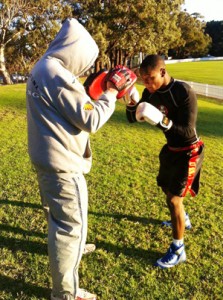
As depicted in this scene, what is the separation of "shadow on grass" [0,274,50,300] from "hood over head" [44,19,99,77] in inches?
64.5

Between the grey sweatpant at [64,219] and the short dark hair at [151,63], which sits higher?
the short dark hair at [151,63]

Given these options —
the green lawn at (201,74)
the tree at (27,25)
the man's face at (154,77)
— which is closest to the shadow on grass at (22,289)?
the man's face at (154,77)

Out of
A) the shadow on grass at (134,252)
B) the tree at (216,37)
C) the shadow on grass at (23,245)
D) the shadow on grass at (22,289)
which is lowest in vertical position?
the tree at (216,37)

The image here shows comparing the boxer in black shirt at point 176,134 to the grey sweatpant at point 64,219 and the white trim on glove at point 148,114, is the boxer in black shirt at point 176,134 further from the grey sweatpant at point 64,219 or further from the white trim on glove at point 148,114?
the grey sweatpant at point 64,219

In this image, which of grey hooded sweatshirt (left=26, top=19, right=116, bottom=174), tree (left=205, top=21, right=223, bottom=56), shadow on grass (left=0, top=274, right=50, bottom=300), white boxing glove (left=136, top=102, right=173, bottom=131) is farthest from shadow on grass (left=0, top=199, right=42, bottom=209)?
tree (left=205, top=21, right=223, bottom=56)

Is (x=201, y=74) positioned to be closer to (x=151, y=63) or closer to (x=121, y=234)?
(x=121, y=234)

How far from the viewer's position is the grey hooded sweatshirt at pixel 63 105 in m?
1.90

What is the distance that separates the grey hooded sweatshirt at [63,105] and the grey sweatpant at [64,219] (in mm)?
75

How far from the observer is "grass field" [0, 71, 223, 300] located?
2555mm

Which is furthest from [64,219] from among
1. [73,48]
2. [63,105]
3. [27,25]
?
[27,25]

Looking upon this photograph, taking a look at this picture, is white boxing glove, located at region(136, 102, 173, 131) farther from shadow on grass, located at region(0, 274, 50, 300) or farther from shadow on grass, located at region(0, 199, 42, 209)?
shadow on grass, located at region(0, 199, 42, 209)

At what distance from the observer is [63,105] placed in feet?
6.21

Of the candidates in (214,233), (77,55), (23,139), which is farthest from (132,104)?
(23,139)

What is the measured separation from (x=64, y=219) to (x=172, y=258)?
1.17 m
